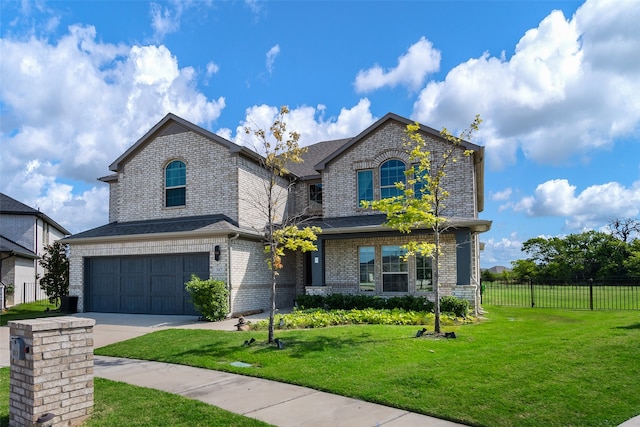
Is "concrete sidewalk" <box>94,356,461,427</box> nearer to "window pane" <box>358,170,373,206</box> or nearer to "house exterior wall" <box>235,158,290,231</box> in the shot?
"house exterior wall" <box>235,158,290,231</box>

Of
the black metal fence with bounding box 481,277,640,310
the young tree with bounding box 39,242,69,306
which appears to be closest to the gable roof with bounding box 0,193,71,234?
the young tree with bounding box 39,242,69,306

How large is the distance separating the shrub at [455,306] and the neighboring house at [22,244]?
71.8 ft

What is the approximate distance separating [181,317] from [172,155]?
22.6 ft

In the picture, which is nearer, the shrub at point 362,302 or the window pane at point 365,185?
the shrub at point 362,302

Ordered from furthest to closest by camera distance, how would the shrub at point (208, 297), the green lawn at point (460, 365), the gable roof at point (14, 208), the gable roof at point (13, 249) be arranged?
the gable roof at point (14, 208)
the gable roof at point (13, 249)
the shrub at point (208, 297)
the green lawn at point (460, 365)

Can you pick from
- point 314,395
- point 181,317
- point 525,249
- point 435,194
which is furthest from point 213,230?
point 525,249

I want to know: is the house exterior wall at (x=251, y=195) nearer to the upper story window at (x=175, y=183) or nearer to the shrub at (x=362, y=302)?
the upper story window at (x=175, y=183)

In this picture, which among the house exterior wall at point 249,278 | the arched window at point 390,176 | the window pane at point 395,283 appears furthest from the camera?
the arched window at point 390,176

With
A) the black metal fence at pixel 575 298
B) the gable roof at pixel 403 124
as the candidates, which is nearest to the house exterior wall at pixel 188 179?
the gable roof at pixel 403 124

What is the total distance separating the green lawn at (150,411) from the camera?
18.7 feet

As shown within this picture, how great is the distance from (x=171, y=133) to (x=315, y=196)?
695 cm

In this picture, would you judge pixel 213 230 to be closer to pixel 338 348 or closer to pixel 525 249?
pixel 338 348

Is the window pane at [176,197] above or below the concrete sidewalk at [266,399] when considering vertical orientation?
above

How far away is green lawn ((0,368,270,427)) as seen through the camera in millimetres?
5699
